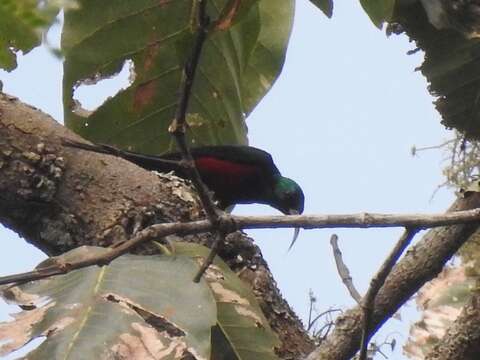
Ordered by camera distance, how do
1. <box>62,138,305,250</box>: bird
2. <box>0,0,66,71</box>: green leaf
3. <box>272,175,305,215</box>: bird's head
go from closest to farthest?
<box>0,0,66,71</box>: green leaf, <box>62,138,305,250</box>: bird, <box>272,175,305,215</box>: bird's head

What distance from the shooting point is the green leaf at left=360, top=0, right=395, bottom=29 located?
5.92 ft

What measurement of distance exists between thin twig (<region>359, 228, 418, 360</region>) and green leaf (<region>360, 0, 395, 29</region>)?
1.87 ft

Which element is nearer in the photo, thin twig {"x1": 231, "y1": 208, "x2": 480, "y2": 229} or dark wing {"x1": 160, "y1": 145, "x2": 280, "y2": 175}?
thin twig {"x1": 231, "y1": 208, "x2": 480, "y2": 229}

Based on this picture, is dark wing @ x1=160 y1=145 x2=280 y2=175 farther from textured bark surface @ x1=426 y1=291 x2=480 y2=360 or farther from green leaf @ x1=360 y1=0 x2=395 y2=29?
textured bark surface @ x1=426 y1=291 x2=480 y2=360

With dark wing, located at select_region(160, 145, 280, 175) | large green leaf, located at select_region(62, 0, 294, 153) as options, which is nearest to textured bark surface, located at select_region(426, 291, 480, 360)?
large green leaf, located at select_region(62, 0, 294, 153)

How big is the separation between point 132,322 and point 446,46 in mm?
1246

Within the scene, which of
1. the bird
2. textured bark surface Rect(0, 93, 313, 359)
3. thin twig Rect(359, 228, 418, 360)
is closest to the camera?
thin twig Rect(359, 228, 418, 360)

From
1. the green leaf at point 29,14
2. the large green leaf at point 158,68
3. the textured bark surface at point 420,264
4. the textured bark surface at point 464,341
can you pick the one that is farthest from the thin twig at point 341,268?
the green leaf at point 29,14

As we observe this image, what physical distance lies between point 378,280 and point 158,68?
3.88 feet

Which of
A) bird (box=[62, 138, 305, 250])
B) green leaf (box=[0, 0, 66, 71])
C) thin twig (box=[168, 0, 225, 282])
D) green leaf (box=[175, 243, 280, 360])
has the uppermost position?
bird (box=[62, 138, 305, 250])

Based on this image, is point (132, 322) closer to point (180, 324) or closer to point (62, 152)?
point (180, 324)

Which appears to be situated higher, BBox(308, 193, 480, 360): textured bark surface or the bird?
the bird

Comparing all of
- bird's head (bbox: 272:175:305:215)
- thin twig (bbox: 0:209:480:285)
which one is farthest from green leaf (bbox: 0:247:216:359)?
Answer: bird's head (bbox: 272:175:305:215)

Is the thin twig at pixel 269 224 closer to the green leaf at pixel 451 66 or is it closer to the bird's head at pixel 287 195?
the green leaf at pixel 451 66
